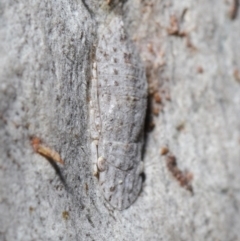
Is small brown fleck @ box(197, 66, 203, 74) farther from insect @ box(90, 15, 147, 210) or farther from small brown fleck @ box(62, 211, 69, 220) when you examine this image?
small brown fleck @ box(62, 211, 69, 220)

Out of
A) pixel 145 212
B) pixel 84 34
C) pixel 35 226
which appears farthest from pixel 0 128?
pixel 145 212

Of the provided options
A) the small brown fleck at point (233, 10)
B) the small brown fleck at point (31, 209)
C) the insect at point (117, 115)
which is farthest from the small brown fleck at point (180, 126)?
the small brown fleck at point (31, 209)

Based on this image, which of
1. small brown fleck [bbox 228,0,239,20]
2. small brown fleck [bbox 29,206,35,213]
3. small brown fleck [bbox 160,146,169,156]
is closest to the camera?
small brown fleck [bbox 29,206,35,213]

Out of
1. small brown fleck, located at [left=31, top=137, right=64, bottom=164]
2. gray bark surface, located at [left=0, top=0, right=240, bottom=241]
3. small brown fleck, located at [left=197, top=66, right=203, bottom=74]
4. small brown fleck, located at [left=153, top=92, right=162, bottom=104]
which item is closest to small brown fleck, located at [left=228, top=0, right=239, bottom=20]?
gray bark surface, located at [left=0, top=0, right=240, bottom=241]

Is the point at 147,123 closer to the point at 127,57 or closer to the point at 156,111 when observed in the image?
the point at 156,111

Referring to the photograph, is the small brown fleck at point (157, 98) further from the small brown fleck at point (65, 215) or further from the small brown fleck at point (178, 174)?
the small brown fleck at point (65, 215)

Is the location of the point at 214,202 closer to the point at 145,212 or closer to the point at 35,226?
the point at 145,212
